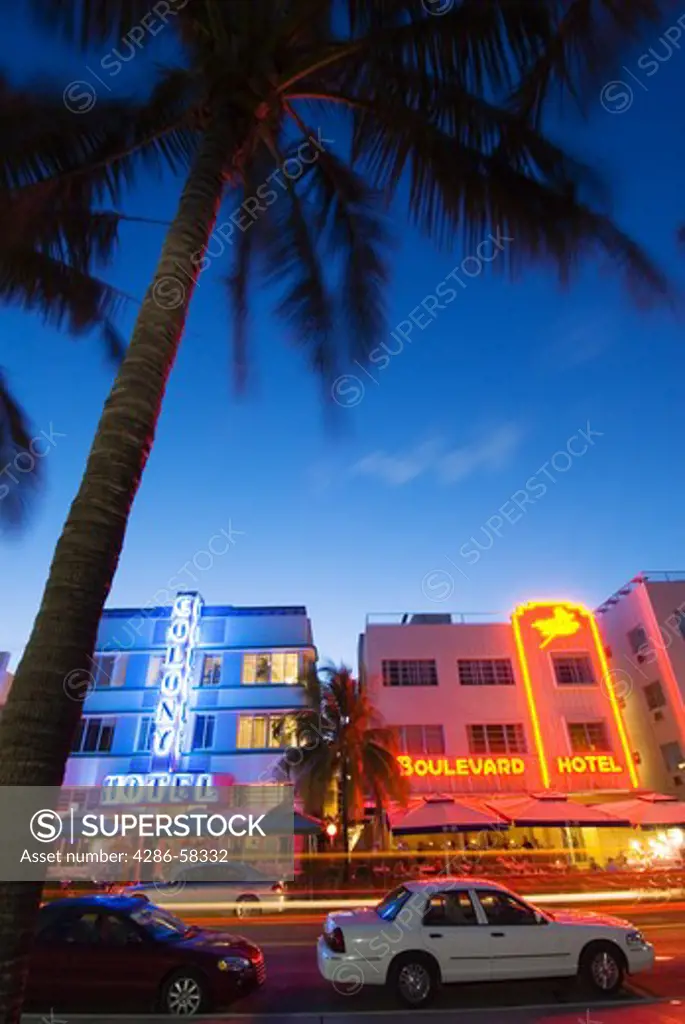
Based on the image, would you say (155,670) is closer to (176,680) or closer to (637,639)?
(176,680)

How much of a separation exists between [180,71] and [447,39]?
2.80 metres

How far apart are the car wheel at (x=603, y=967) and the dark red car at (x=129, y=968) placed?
466cm

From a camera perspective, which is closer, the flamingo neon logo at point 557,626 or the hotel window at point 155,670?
the flamingo neon logo at point 557,626

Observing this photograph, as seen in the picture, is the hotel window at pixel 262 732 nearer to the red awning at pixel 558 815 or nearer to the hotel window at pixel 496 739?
the hotel window at pixel 496 739

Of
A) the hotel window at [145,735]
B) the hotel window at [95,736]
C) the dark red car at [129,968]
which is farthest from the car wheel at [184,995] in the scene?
the hotel window at [95,736]

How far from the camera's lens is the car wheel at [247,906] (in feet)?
54.2

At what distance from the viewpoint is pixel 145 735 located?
2856 centimetres

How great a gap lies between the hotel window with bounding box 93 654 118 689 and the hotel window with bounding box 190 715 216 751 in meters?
4.57

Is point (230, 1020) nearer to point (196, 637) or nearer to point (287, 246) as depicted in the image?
point (287, 246)

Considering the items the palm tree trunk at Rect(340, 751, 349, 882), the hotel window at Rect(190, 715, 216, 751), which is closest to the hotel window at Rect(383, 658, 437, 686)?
the palm tree trunk at Rect(340, 751, 349, 882)

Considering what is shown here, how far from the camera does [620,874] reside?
71.3 feet

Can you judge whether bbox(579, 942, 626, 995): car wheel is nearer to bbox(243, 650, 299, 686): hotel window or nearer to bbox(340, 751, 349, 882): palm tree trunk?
bbox(340, 751, 349, 882): palm tree trunk

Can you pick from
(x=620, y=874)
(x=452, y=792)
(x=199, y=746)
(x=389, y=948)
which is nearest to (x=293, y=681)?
(x=199, y=746)

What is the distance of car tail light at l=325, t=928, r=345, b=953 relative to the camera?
27.2 ft
